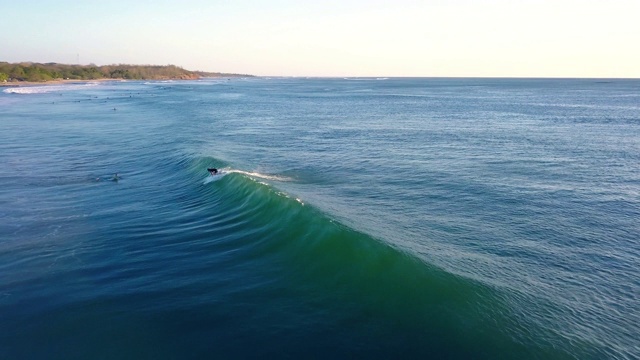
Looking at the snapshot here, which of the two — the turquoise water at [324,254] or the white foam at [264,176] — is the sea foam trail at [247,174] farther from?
the turquoise water at [324,254]

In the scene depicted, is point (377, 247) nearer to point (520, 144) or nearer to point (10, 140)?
point (520, 144)

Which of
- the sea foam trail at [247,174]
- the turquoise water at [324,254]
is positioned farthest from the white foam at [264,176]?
the turquoise water at [324,254]

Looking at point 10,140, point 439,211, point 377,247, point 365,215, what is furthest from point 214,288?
point 10,140

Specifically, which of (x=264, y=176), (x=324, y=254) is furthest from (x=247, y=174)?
(x=324, y=254)

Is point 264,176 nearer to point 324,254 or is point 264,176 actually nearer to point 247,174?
point 247,174

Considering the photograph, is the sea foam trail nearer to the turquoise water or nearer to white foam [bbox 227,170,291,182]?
white foam [bbox 227,170,291,182]

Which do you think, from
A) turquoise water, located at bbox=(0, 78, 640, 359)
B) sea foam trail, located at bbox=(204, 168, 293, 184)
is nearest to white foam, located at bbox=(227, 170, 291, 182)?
sea foam trail, located at bbox=(204, 168, 293, 184)

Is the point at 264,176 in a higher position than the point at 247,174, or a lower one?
lower

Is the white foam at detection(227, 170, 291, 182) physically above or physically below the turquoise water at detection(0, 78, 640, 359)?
above
